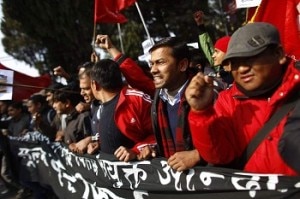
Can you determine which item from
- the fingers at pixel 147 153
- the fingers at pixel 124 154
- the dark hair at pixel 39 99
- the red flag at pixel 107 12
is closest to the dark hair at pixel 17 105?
the dark hair at pixel 39 99

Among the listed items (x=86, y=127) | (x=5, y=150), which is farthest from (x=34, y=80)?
(x=86, y=127)

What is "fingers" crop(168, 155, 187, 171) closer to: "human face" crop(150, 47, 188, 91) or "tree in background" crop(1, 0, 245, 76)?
"human face" crop(150, 47, 188, 91)

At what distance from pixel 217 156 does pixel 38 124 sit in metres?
3.88

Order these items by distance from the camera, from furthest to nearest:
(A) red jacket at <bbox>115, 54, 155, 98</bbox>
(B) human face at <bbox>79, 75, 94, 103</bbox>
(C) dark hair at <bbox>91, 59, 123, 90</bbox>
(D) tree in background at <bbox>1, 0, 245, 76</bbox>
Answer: (D) tree in background at <bbox>1, 0, 245, 76</bbox> → (B) human face at <bbox>79, 75, 94, 103</bbox> → (A) red jacket at <bbox>115, 54, 155, 98</bbox> → (C) dark hair at <bbox>91, 59, 123, 90</bbox>

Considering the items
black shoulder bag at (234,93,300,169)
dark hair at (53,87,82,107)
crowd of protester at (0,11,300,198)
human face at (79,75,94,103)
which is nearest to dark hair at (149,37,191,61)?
crowd of protester at (0,11,300,198)

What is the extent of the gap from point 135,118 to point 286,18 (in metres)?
1.56

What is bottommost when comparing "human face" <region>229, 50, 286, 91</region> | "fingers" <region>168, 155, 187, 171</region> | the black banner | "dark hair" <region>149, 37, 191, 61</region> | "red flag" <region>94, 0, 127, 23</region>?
the black banner

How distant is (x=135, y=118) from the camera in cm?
373

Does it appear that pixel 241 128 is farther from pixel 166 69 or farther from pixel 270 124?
pixel 166 69

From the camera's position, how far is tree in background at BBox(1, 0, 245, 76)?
679 inches

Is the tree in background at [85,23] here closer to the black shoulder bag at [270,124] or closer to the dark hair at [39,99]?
the dark hair at [39,99]

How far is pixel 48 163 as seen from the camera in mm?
5602

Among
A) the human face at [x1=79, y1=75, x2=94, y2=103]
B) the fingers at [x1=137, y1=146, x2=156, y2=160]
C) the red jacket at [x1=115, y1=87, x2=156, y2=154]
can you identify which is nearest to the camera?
the fingers at [x1=137, y1=146, x2=156, y2=160]

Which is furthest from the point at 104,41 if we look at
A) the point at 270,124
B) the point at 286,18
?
the point at 270,124
